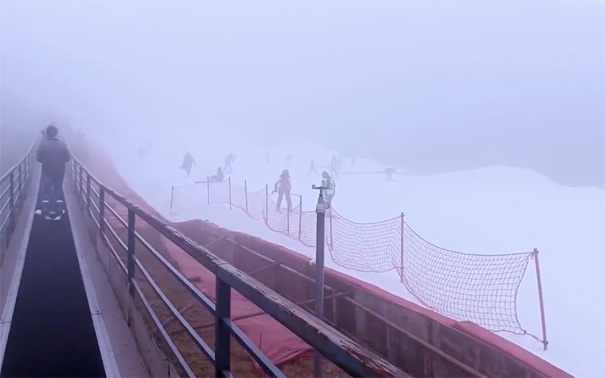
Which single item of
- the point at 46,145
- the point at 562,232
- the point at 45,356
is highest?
the point at 46,145

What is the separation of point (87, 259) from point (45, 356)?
271cm

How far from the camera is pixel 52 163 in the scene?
29.0 feet

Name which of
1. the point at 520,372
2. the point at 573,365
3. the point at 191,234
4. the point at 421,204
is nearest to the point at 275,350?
the point at 520,372

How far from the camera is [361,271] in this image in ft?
31.2

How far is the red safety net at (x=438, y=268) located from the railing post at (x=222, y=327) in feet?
17.6

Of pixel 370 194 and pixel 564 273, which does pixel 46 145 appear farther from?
pixel 370 194

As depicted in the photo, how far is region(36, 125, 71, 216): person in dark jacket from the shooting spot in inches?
347

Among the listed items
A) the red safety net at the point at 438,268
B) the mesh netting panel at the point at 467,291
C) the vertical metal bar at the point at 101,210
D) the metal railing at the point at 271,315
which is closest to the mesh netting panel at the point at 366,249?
the red safety net at the point at 438,268

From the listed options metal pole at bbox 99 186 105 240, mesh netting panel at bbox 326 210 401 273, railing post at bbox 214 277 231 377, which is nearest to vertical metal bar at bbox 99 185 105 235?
→ metal pole at bbox 99 186 105 240

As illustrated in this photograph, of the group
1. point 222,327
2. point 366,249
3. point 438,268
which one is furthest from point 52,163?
point 222,327

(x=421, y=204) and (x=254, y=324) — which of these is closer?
(x=254, y=324)

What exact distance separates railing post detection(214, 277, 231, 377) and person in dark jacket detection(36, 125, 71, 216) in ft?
26.1

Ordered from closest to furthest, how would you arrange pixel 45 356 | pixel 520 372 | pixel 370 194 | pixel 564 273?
pixel 45 356, pixel 520 372, pixel 564 273, pixel 370 194

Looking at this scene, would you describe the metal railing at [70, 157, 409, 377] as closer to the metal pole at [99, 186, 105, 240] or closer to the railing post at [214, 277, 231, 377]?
the railing post at [214, 277, 231, 377]
